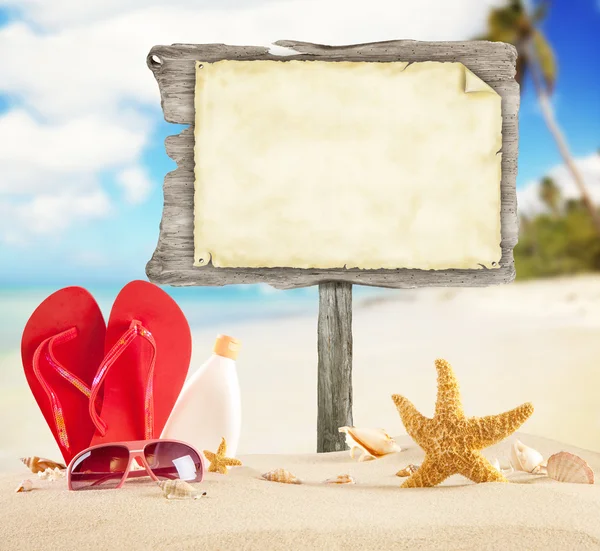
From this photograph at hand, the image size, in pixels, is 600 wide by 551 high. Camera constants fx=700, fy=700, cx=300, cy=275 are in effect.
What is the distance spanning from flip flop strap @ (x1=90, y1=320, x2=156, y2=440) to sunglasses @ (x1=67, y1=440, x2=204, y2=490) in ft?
1.28

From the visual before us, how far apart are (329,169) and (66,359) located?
4.88 feet

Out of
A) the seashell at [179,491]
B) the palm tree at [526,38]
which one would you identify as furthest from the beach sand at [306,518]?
the palm tree at [526,38]

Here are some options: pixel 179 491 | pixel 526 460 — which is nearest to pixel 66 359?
pixel 179 491

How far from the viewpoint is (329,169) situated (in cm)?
338

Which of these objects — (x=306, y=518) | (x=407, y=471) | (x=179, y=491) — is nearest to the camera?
(x=306, y=518)

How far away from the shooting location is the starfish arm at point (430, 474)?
231 centimetres

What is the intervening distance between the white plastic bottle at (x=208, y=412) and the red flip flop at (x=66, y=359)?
336 millimetres

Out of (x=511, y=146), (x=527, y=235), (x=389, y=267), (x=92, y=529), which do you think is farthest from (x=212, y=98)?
(x=527, y=235)

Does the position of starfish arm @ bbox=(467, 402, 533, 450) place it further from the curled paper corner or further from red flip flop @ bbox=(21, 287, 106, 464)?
the curled paper corner

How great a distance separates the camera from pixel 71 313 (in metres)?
2.91

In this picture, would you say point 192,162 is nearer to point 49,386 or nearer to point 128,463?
point 49,386

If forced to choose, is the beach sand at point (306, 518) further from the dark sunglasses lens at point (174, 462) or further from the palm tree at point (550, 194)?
the palm tree at point (550, 194)

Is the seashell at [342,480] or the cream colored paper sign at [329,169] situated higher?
the cream colored paper sign at [329,169]

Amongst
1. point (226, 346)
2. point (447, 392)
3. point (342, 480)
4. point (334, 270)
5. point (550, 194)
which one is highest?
point (550, 194)
